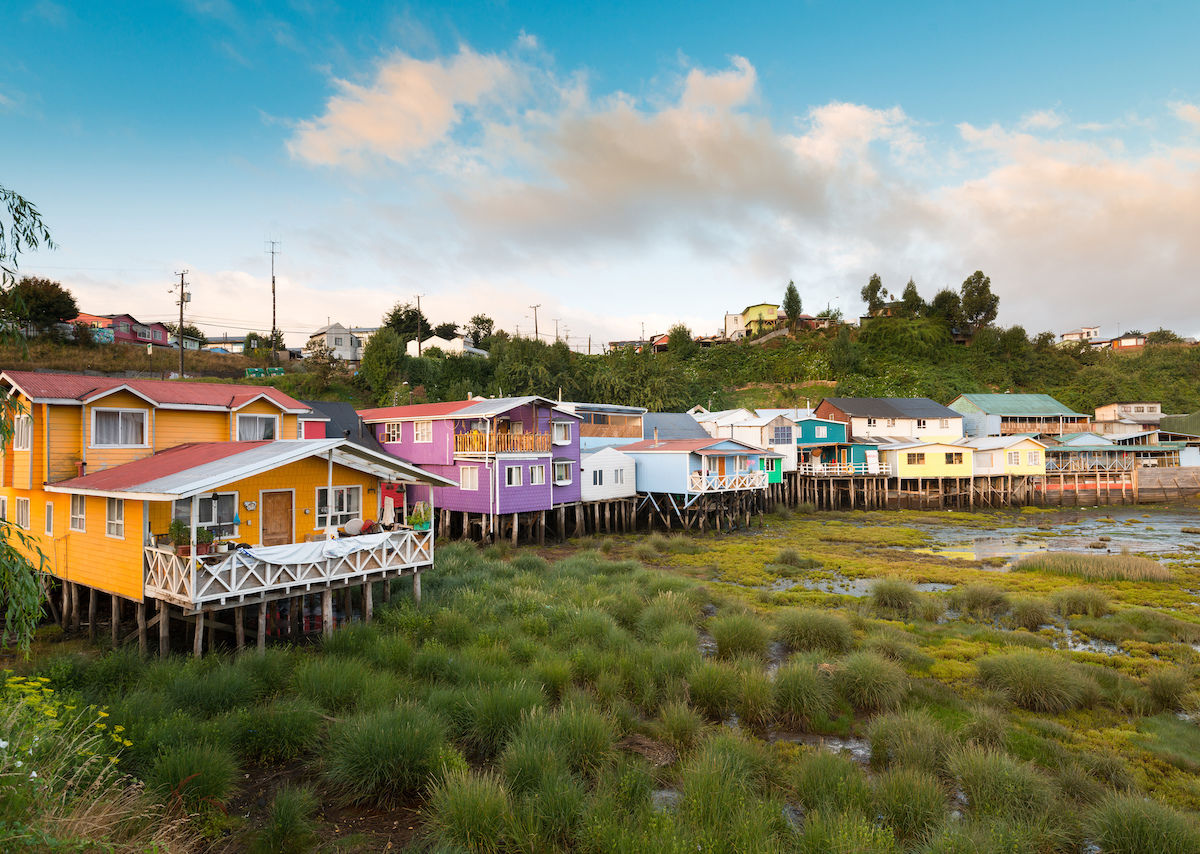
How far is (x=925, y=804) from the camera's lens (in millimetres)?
8148

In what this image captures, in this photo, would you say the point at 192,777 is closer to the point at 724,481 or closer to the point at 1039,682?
the point at 1039,682

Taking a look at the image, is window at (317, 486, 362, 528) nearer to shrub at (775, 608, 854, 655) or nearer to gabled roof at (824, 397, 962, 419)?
shrub at (775, 608, 854, 655)

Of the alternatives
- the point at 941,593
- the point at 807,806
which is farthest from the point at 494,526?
the point at 807,806

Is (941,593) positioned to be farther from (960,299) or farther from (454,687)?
(960,299)

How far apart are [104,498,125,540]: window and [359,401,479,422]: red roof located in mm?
17393

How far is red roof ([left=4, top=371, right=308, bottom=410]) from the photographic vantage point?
52.4ft

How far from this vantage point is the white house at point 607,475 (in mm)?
35469

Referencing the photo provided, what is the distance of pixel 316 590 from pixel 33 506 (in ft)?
31.4

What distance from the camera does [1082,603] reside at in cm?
1864

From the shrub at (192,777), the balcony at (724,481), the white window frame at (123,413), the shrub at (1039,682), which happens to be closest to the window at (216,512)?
the white window frame at (123,413)

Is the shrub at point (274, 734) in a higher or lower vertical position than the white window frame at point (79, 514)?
lower

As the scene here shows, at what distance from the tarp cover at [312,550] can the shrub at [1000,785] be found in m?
12.3

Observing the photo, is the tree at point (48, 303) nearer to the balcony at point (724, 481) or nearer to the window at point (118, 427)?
the window at point (118, 427)

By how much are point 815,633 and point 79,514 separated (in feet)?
60.8
